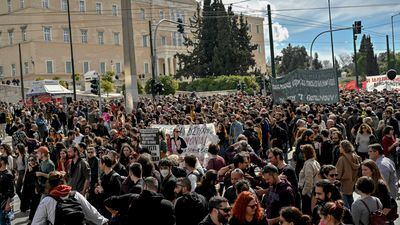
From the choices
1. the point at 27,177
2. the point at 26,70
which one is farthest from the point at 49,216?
the point at 26,70

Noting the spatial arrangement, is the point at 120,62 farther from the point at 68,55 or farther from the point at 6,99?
the point at 6,99

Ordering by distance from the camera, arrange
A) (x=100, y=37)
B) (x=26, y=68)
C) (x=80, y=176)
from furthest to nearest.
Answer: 1. (x=100, y=37)
2. (x=26, y=68)
3. (x=80, y=176)

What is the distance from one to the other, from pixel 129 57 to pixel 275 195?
17.0 meters

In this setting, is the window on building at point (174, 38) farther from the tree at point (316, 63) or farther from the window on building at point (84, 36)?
the tree at point (316, 63)

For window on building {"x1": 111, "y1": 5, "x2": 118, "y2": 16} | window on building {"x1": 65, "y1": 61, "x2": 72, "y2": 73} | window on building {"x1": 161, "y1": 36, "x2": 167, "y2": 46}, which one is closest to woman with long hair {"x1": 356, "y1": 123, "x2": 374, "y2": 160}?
window on building {"x1": 65, "y1": 61, "x2": 72, "y2": 73}

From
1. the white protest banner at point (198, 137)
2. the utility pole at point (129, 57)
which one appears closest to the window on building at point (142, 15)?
the utility pole at point (129, 57)

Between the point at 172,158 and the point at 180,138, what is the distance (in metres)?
5.02

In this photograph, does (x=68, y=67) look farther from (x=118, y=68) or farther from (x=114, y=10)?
(x=114, y=10)

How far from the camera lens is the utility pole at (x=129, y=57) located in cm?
2261

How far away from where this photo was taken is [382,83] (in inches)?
1268

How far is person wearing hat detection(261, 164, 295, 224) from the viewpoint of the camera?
6.46m

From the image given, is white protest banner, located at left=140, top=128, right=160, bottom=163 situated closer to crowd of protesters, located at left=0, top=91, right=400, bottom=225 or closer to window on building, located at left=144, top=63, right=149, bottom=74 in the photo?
crowd of protesters, located at left=0, top=91, right=400, bottom=225

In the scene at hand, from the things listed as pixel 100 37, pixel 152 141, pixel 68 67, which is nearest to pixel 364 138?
pixel 152 141

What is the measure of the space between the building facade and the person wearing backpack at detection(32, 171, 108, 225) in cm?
6015
